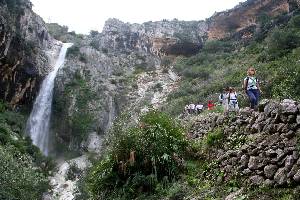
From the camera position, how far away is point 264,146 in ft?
24.8

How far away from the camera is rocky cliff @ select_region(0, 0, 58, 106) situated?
3525 centimetres

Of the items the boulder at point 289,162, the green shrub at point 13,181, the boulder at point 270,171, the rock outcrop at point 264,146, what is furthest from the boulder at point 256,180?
the green shrub at point 13,181

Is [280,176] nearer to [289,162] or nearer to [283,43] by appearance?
[289,162]

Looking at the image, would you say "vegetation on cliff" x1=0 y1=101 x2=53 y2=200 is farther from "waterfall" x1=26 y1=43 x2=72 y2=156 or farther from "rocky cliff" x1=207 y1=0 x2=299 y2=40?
"rocky cliff" x1=207 y1=0 x2=299 y2=40

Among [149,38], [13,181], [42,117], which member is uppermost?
[149,38]

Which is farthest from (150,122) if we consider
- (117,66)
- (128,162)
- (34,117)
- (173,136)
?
(117,66)

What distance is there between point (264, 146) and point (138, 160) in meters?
3.07

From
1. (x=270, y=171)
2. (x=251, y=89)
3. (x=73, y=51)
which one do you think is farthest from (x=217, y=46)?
(x=270, y=171)

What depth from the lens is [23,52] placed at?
124ft

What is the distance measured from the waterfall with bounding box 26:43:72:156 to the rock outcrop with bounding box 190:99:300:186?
27.9 metres

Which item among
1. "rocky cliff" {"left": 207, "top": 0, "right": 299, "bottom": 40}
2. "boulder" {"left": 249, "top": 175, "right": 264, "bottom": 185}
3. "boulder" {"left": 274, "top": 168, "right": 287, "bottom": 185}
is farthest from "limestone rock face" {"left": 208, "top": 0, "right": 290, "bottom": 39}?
"boulder" {"left": 274, "top": 168, "right": 287, "bottom": 185}

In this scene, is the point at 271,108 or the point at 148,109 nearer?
the point at 271,108

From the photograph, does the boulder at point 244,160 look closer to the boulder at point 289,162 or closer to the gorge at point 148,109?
the gorge at point 148,109

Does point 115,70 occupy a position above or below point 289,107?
below
